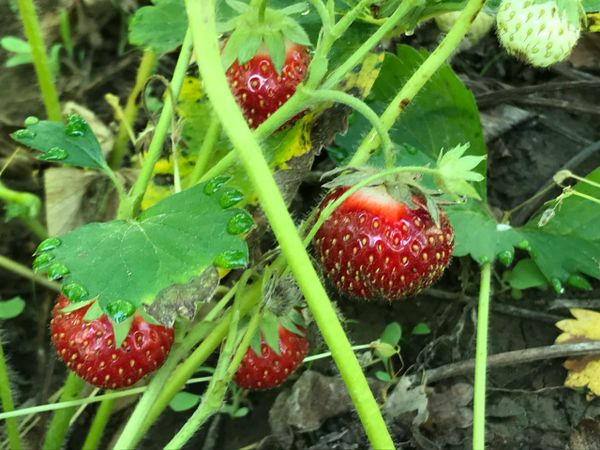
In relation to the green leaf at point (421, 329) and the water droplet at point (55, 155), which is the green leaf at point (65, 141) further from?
the green leaf at point (421, 329)

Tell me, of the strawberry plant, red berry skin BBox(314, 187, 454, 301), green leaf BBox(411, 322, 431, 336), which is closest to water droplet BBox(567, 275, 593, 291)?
the strawberry plant

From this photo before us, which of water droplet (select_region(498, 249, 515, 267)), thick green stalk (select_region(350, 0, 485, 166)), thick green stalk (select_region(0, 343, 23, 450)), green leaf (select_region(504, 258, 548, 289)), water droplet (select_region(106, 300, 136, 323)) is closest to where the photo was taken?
water droplet (select_region(106, 300, 136, 323))

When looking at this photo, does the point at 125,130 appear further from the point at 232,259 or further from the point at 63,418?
the point at 232,259

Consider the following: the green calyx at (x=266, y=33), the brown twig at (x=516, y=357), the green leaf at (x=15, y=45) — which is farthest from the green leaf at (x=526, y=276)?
the green leaf at (x=15, y=45)

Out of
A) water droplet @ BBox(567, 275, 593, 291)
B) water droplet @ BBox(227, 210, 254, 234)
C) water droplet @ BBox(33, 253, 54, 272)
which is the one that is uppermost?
water droplet @ BBox(33, 253, 54, 272)

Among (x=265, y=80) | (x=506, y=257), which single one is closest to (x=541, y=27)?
(x=265, y=80)

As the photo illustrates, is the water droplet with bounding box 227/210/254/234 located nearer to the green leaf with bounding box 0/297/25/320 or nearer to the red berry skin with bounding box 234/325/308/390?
the red berry skin with bounding box 234/325/308/390
